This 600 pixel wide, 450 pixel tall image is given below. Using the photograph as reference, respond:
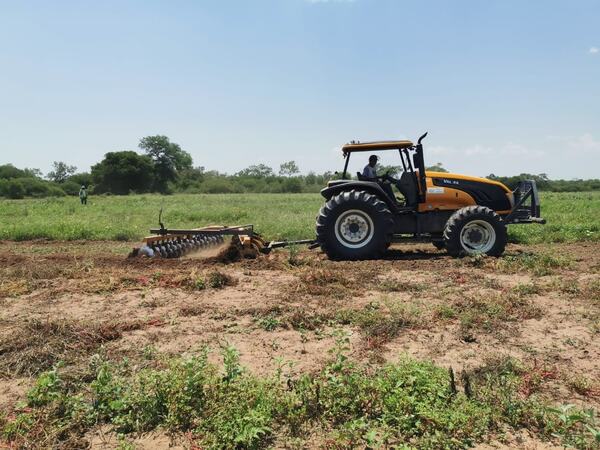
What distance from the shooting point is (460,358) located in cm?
394

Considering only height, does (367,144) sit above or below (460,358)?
above

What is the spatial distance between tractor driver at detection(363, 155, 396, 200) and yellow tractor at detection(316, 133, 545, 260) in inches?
0.8

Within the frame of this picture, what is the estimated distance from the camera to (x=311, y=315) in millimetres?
5078

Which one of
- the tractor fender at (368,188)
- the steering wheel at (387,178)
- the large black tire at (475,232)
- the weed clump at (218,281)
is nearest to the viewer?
the weed clump at (218,281)

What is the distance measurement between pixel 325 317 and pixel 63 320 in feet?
8.93

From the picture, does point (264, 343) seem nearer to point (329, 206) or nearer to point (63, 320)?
point (63, 320)

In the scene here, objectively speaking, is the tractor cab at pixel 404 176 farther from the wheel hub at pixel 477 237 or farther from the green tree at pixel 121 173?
the green tree at pixel 121 173

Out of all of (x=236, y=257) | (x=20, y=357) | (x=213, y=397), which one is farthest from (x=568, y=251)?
(x=20, y=357)

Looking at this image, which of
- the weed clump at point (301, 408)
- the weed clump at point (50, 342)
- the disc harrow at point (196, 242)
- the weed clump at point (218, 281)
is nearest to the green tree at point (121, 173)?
the disc harrow at point (196, 242)

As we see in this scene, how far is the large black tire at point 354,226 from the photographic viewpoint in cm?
838

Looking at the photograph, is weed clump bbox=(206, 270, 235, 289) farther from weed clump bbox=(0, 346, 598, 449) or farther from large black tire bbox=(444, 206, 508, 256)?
large black tire bbox=(444, 206, 508, 256)

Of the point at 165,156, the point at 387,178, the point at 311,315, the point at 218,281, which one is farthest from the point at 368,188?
the point at 165,156

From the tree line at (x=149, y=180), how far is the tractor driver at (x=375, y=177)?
171 ft

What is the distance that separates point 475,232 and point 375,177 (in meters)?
2.08
